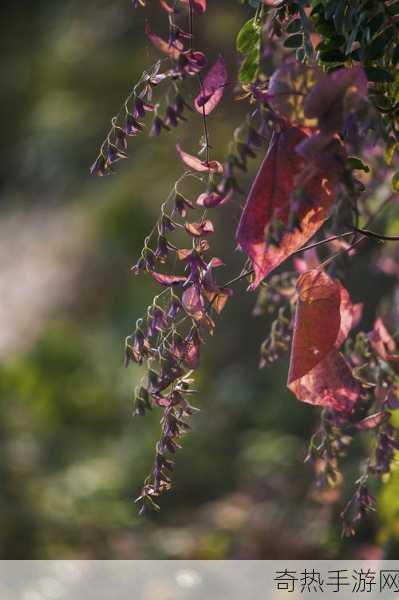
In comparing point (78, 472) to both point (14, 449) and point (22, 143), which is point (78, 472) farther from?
point (22, 143)

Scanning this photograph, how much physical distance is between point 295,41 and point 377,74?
148 mm

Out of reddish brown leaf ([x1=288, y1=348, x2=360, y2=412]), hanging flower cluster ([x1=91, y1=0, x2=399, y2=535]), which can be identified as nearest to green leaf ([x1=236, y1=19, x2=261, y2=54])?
hanging flower cluster ([x1=91, y1=0, x2=399, y2=535])

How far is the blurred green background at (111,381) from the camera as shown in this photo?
8.87ft

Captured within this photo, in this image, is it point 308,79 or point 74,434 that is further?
point 74,434

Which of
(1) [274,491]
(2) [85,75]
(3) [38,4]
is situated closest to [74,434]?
(1) [274,491]

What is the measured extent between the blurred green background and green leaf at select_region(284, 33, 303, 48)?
13 centimetres

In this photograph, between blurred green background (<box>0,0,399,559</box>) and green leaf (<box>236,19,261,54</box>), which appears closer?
green leaf (<box>236,19,261,54</box>)

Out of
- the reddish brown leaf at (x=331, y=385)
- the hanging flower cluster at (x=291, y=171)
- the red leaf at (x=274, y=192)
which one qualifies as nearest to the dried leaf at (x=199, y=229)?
the hanging flower cluster at (x=291, y=171)

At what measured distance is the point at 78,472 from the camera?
3.21 m

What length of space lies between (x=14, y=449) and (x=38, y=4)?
26.4ft

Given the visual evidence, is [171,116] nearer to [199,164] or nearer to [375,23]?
[199,164]

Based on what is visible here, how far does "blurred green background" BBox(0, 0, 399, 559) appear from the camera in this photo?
2705 millimetres

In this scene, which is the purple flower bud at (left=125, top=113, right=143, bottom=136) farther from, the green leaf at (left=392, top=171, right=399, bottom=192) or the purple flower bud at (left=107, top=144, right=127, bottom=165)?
the green leaf at (left=392, top=171, right=399, bottom=192)

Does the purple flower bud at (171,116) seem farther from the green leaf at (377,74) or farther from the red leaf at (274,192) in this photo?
the green leaf at (377,74)
